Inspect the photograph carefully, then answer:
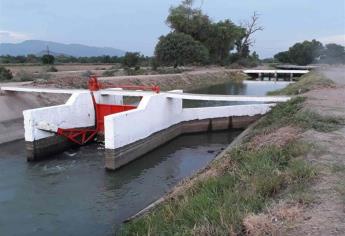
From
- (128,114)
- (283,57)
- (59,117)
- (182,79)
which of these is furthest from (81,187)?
(283,57)

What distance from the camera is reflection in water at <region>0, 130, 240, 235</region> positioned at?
35.0 feet

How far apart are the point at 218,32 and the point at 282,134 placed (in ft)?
220

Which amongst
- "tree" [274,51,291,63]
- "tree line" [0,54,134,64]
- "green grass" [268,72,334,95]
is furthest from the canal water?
"tree" [274,51,291,63]

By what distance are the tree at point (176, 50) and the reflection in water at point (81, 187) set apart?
1745 inches

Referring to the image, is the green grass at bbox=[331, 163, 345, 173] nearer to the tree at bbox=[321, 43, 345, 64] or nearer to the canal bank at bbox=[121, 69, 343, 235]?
the canal bank at bbox=[121, 69, 343, 235]

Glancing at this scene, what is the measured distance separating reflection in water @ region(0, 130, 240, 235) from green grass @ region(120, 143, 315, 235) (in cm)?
281

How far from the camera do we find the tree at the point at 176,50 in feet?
206

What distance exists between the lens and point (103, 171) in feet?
50.7

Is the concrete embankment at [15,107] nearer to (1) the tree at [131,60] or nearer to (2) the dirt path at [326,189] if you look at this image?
(2) the dirt path at [326,189]

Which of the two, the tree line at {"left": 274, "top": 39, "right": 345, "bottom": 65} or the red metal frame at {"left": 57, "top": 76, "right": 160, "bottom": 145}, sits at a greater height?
the tree line at {"left": 274, "top": 39, "right": 345, "bottom": 65}

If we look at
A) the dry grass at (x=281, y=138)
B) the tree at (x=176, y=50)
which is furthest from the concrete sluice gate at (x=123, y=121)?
the tree at (x=176, y=50)

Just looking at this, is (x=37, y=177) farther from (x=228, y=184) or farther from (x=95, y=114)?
(x=228, y=184)

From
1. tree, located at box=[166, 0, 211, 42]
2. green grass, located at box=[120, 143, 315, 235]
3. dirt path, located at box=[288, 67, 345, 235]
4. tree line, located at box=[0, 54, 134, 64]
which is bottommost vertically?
green grass, located at box=[120, 143, 315, 235]

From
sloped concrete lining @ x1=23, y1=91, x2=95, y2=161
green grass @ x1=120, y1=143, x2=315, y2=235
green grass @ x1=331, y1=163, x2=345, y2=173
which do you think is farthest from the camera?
sloped concrete lining @ x1=23, y1=91, x2=95, y2=161
